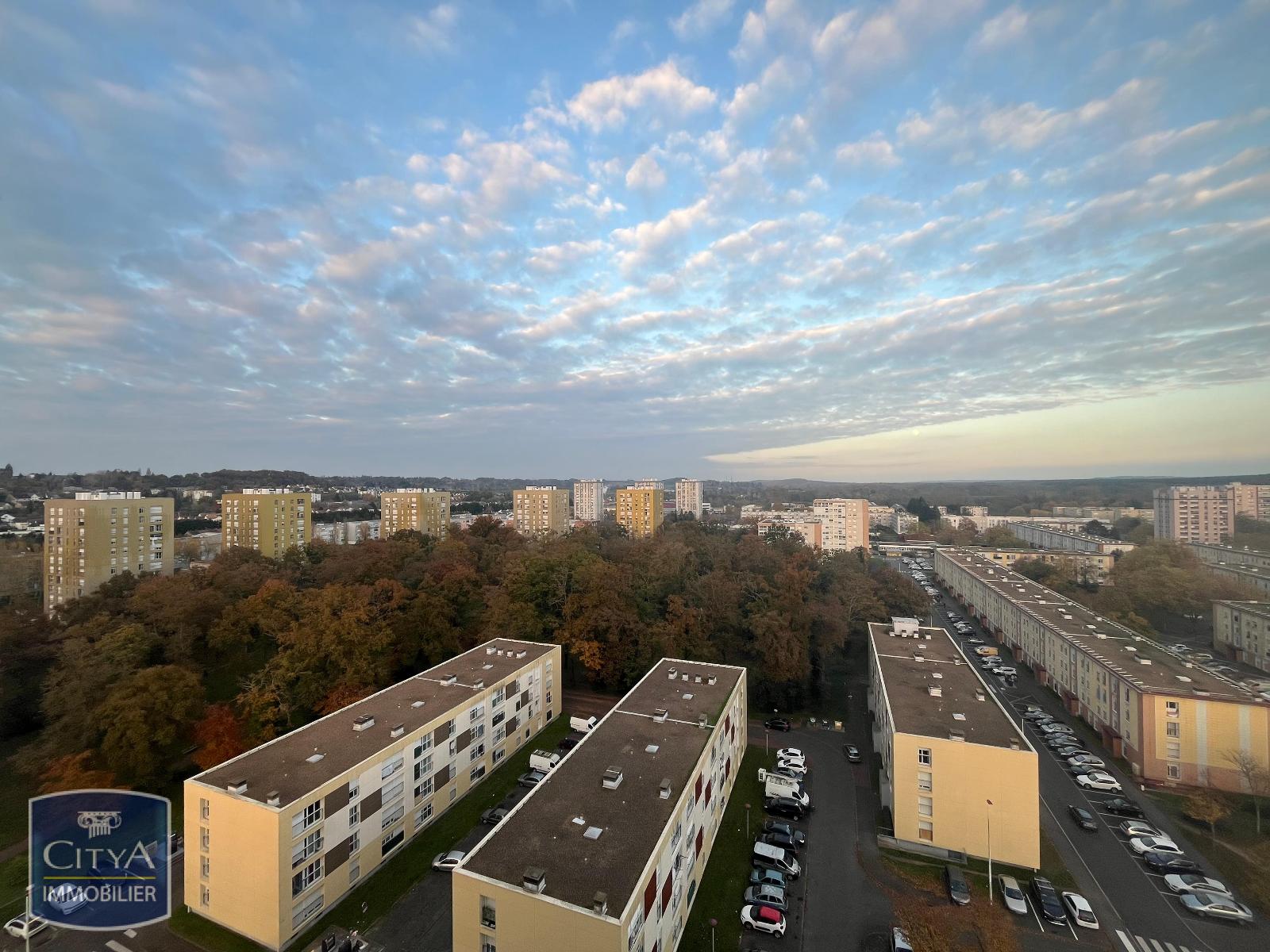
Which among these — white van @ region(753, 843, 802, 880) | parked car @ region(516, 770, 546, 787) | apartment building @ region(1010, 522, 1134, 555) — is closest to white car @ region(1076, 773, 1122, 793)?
white van @ region(753, 843, 802, 880)

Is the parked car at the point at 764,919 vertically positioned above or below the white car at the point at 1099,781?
above

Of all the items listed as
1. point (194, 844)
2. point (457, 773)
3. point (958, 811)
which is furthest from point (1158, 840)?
point (194, 844)

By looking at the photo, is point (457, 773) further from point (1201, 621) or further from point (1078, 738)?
point (1201, 621)

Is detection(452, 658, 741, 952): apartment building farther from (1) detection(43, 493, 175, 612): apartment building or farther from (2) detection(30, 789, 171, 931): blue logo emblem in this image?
(1) detection(43, 493, 175, 612): apartment building

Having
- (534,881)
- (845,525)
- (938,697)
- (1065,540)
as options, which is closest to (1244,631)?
(938,697)

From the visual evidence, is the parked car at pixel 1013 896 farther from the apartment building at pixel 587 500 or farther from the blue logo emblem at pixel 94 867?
the apartment building at pixel 587 500

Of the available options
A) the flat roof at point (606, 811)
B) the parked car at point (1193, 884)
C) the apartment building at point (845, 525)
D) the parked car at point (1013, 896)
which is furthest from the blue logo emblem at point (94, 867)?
the apartment building at point (845, 525)
